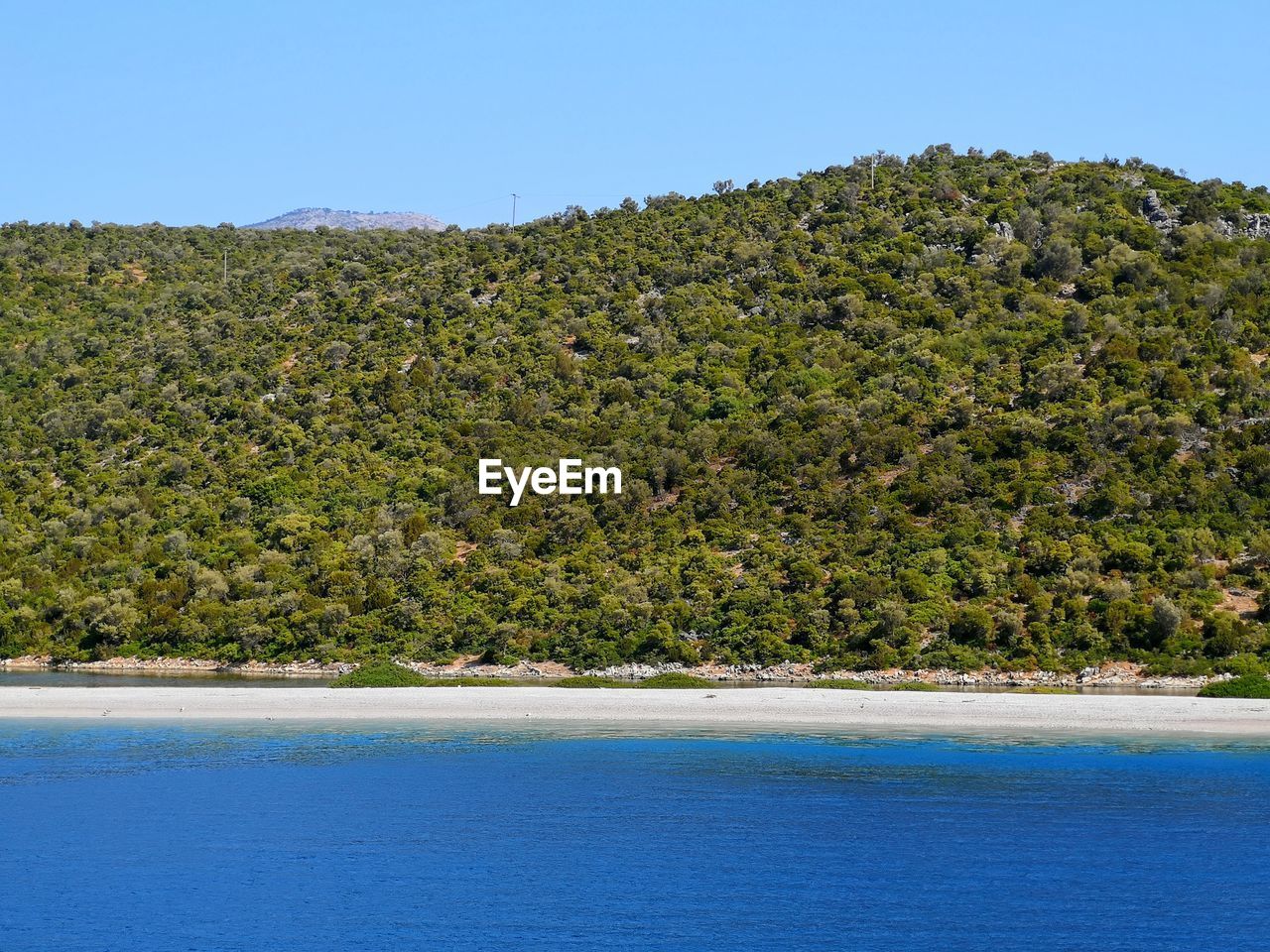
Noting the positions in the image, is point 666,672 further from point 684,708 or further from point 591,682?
point 684,708

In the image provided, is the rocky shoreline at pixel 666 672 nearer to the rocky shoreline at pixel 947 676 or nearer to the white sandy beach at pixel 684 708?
the rocky shoreline at pixel 947 676

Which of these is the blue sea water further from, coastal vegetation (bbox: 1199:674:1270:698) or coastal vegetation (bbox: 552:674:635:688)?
coastal vegetation (bbox: 552:674:635:688)

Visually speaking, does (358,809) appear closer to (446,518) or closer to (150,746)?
(150,746)

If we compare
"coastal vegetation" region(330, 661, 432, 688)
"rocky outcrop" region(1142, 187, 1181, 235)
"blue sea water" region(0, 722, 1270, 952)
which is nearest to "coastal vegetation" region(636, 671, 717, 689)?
"coastal vegetation" region(330, 661, 432, 688)

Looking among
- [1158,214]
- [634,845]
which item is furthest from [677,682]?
[1158,214]

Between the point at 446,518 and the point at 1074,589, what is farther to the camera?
the point at 446,518

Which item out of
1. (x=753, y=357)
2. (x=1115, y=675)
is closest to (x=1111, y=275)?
(x=753, y=357)
